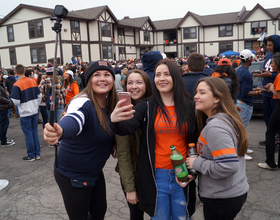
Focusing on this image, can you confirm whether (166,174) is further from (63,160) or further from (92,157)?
(63,160)

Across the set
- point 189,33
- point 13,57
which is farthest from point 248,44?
point 13,57

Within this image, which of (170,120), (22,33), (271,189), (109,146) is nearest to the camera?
(170,120)

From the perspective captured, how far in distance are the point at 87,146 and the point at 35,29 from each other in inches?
1128

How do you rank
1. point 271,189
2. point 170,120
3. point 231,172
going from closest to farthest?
point 231,172 < point 170,120 < point 271,189

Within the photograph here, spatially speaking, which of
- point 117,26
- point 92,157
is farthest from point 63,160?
point 117,26

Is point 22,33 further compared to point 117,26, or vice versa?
point 117,26

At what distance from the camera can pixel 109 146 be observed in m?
2.29

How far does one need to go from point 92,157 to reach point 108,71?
2.70ft

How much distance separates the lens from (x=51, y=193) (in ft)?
13.1

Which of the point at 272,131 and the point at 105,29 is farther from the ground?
→ the point at 105,29

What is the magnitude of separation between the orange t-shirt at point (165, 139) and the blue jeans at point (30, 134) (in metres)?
4.27

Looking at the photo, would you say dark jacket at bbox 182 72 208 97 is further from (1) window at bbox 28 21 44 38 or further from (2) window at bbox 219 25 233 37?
(2) window at bbox 219 25 233 37

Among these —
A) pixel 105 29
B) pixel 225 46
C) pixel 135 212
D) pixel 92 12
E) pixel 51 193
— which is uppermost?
pixel 92 12

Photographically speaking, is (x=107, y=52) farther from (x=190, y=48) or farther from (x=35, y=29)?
(x=190, y=48)
